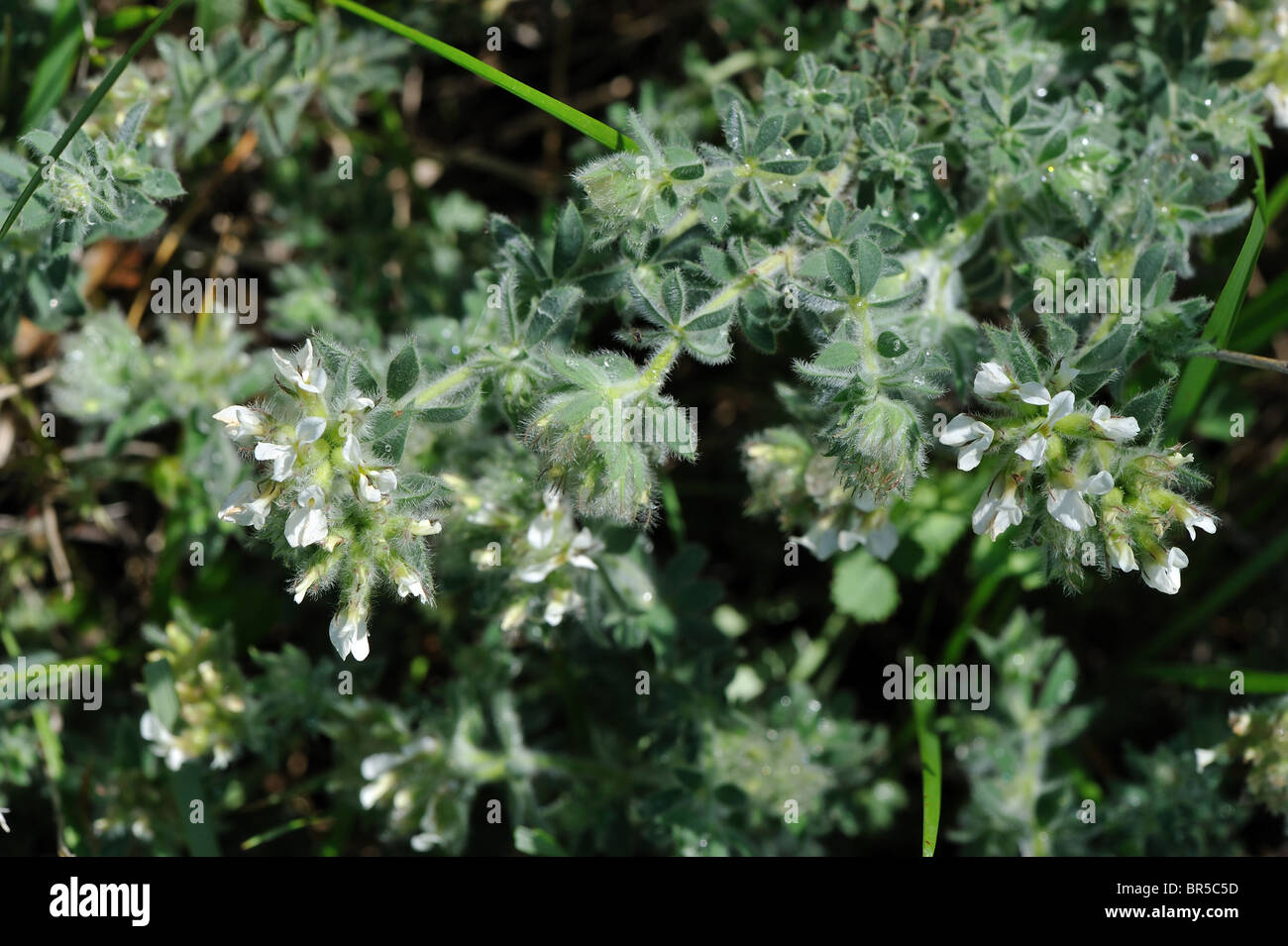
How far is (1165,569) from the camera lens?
3.06 metres

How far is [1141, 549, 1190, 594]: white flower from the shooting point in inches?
120

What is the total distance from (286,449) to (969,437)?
1.85 meters

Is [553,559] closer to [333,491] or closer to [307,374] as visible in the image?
[333,491]

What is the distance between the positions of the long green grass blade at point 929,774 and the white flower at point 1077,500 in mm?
1088

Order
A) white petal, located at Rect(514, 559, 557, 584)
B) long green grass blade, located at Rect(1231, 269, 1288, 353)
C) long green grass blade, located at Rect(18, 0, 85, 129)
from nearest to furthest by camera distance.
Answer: white petal, located at Rect(514, 559, 557, 584)
long green grass blade, located at Rect(1231, 269, 1288, 353)
long green grass blade, located at Rect(18, 0, 85, 129)

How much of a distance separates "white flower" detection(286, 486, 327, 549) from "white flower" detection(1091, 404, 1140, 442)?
2.06m

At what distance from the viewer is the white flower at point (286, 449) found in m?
2.94

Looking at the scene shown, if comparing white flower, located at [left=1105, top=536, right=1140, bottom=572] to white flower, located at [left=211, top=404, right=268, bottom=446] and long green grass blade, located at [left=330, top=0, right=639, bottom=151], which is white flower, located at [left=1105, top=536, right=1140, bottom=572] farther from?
white flower, located at [left=211, top=404, right=268, bottom=446]

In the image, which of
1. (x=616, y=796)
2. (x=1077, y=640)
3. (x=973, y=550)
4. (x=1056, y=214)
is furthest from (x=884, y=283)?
(x=1077, y=640)

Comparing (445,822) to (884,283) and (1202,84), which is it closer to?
(884,283)

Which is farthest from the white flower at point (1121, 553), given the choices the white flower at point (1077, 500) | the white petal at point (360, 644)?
the white petal at point (360, 644)

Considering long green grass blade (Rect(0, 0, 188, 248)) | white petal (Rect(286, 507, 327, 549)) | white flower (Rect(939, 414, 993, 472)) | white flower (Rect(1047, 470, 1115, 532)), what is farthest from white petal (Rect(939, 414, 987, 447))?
long green grass blade (Rect(0, 0, 188, 248))

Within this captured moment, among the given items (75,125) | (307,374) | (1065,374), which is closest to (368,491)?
(307,374)

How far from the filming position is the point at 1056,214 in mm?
3680
